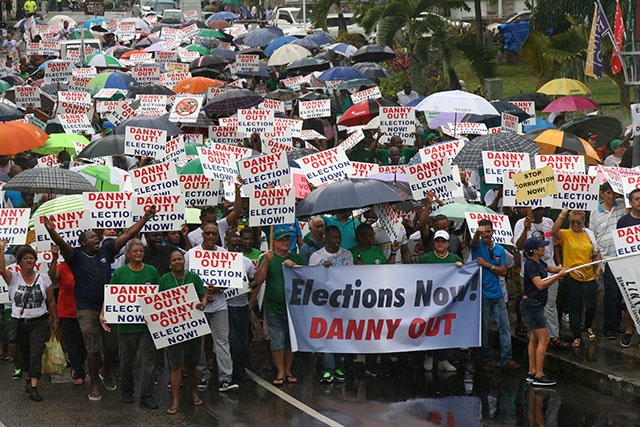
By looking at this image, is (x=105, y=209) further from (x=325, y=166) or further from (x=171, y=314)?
(x=325, y=166)

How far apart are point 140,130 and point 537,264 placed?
20.9 ft

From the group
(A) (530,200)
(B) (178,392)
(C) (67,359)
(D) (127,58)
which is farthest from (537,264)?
(D) (127,58)

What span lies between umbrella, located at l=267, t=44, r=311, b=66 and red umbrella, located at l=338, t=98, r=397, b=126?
28.9 feet

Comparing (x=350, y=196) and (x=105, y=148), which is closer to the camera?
(x=350, y=196)

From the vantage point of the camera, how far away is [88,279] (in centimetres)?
1274

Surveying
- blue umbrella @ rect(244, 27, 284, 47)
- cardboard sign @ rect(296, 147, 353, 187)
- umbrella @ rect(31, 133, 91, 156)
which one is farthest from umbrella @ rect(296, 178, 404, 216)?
blue umbrella @ rect(244, 27, 284, 47)

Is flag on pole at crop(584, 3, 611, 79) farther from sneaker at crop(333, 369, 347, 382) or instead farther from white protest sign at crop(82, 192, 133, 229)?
white protest sign at crop(82, 192, 133, 229)

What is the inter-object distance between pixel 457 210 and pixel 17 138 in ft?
21.9

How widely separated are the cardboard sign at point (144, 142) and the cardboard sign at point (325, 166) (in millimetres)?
2580

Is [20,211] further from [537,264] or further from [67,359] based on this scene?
[537,264]

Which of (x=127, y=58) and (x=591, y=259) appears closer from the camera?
(x=591, y=259)

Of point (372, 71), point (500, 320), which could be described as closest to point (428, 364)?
point (500, 320)

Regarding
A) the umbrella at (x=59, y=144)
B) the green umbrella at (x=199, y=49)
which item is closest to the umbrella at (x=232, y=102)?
the umbrella at (x=59, y=144)

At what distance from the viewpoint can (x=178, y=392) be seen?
1252 centimetres
